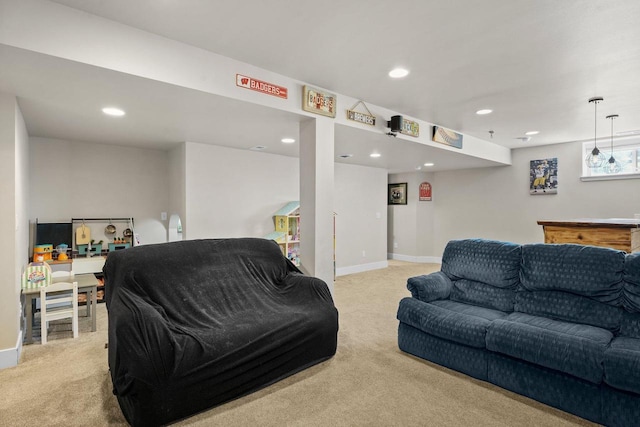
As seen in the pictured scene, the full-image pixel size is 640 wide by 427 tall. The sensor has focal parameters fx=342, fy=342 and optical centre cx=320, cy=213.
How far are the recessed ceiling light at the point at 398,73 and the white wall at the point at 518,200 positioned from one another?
15.8 ft

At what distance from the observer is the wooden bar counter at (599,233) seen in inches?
131

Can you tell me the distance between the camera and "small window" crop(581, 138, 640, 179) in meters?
5.65

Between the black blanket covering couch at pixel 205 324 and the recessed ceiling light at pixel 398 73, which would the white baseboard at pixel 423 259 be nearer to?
the black blanket covering couch at pixel 205 324

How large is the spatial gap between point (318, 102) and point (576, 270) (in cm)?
262

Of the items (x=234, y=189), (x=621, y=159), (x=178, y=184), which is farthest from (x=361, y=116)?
(x=621, y=159)

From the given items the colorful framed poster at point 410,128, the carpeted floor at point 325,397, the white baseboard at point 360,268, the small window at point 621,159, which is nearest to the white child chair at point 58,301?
the carpeted floor at point 325,397

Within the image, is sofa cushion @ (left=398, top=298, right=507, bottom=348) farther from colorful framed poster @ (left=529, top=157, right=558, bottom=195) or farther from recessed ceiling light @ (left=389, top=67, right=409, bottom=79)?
colorful framed poster @ (left=529, top=157, right=558, bottom=195)

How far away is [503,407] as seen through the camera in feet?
7.07

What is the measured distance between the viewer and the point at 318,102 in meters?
3.45

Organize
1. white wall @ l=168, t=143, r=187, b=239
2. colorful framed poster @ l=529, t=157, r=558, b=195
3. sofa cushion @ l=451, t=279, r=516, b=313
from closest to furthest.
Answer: sofa cushion @ l=451, t=279, r=516, b=313 → white wall @ l=168, t=143, r=187, b=239 → colorful framed poster @ l=529, t=157, r=558, b=195

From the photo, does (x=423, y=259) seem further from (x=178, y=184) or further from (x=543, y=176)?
(x=178, y=184)

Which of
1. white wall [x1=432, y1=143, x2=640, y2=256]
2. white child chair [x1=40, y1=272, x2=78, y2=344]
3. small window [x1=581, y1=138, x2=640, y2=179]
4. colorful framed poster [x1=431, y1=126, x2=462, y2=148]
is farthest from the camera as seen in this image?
white wall [x1=432, y1=143, x2=640, y2=256]

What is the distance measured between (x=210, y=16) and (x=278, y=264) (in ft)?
6.91

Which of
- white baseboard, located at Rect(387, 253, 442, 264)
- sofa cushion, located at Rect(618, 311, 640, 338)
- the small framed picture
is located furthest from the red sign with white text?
white baseboard, located at Rect(387, 253, 442, 264)
